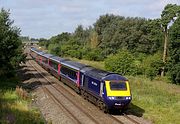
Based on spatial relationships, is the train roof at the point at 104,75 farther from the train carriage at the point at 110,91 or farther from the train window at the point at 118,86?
the train window at the point at 118,86

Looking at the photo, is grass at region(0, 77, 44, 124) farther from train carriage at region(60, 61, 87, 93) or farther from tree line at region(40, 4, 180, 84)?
tree line at region(40, 4, 180, 84)

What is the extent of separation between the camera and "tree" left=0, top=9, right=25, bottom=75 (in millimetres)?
38594

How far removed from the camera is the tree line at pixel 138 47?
2234 inches

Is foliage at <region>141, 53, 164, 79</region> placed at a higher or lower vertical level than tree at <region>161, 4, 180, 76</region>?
lower

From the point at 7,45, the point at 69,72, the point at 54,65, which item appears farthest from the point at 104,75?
the point at 54,65

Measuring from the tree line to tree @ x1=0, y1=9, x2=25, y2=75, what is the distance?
19487mm

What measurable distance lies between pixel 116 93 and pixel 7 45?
1850 centimetres

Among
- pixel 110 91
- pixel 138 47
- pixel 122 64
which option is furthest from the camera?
pixel 138 47

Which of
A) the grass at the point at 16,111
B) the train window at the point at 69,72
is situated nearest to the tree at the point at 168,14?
the train window at the point at 69,72

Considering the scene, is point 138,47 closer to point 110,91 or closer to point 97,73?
point 97,73

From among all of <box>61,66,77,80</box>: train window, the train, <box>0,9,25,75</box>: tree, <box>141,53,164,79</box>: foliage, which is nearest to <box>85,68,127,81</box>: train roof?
the train

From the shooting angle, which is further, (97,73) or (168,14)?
(168,14)

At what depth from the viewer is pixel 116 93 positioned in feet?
80.6

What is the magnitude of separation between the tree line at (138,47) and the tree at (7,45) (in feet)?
63.9
